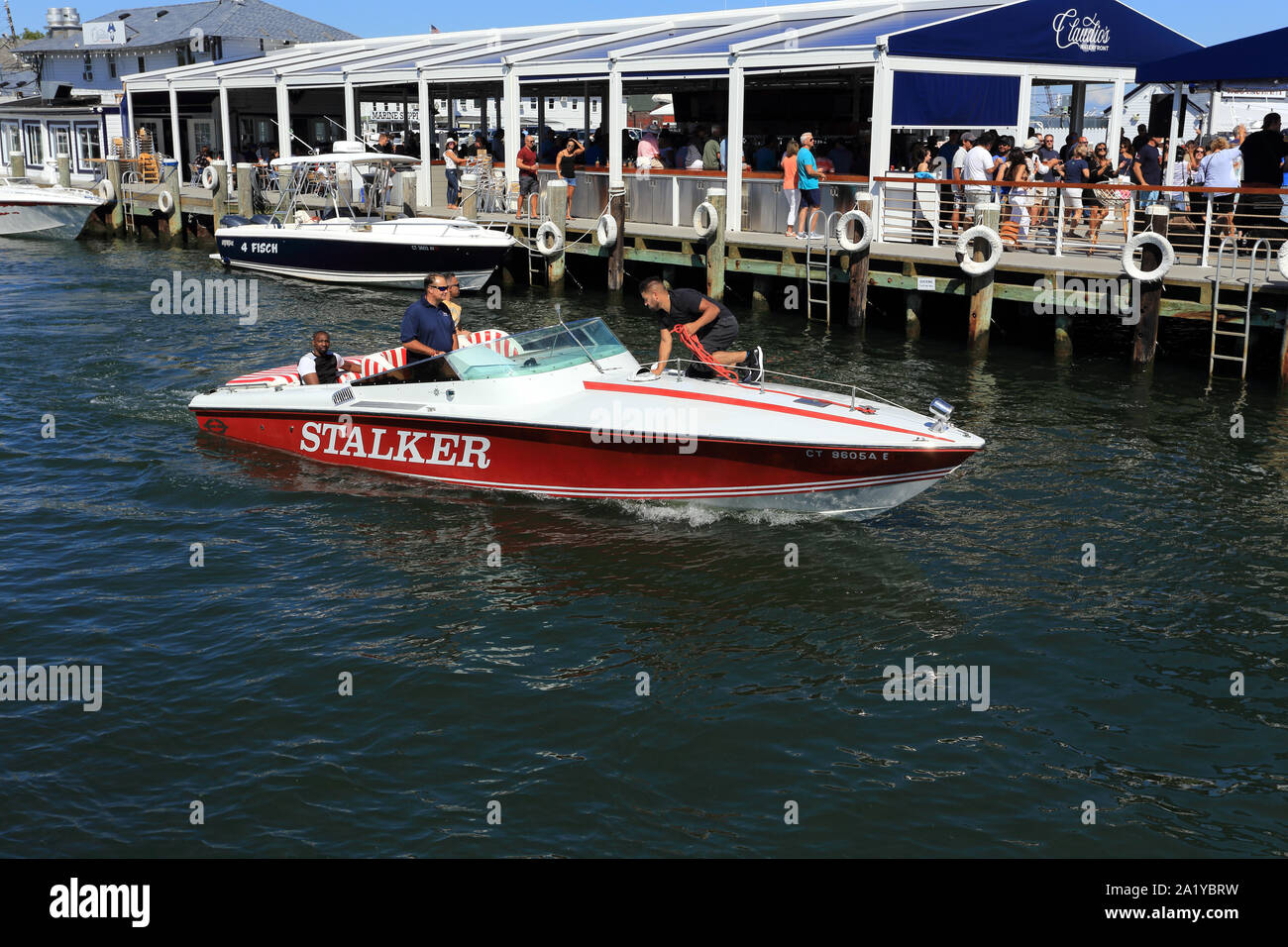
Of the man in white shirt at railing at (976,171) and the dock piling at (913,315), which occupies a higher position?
the man in white shirt at railing at (976,171)

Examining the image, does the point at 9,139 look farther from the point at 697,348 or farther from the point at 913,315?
the point at 697,348

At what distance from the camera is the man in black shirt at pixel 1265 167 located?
1700 centimetres

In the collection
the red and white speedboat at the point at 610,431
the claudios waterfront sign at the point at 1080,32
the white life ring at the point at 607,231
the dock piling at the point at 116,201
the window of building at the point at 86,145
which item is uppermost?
the claudios waterfront sign at the point at 1080,32

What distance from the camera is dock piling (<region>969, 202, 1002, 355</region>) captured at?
18.5m

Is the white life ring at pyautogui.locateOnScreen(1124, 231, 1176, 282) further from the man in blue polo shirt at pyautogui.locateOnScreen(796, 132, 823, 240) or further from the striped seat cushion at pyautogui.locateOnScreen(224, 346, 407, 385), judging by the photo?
the striped seat cushion at pyautogui.locateOnScreen(224, 346, 407, 385)

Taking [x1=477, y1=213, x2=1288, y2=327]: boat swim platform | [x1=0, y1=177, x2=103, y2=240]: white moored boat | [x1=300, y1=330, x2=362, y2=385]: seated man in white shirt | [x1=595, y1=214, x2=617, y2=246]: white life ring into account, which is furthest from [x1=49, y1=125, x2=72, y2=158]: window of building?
[x1=300, y1=330, x2=362, y2=385]: seated man in white shirt

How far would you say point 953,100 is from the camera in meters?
21.9

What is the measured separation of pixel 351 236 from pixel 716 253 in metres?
8.14
